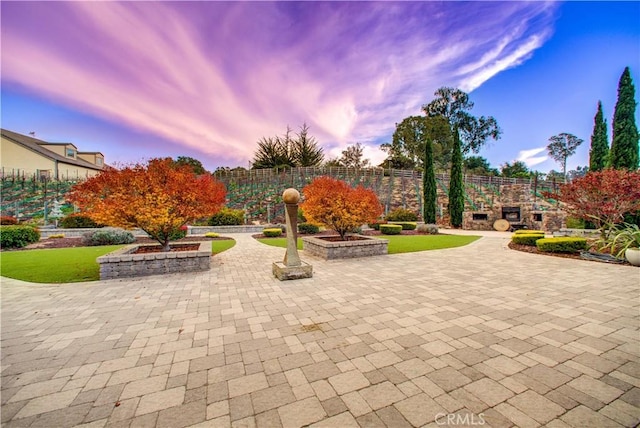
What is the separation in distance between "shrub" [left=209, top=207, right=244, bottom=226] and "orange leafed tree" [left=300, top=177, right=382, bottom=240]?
9.41 metres

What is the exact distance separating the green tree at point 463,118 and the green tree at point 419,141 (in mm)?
4035

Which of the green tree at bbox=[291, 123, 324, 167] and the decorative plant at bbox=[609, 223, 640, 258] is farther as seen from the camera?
the green tree at bbox=[291, 123, 324, 167]

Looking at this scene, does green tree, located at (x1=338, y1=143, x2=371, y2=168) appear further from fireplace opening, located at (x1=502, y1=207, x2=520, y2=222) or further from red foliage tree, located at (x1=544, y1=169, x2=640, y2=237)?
red foliage tree, located at (x1=544, y1=169, x2=640, y2=237)

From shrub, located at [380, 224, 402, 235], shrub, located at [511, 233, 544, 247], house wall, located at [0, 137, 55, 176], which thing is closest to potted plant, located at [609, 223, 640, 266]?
shrub, located at [511, 233, 544, 247]

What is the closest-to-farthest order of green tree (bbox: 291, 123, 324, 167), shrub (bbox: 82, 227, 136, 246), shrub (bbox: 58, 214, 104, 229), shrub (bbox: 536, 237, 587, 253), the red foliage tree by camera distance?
the red foliage tree < shrub (bbox: 536, 237, 587, 253) < shrub (bbox: 82, 227, 136, 246) < shrub (bbox: 58, 214, 104, 229) < green tree (bbox: 291, 123, 324, 167)

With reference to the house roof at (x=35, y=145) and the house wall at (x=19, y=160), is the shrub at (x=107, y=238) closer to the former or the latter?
the house wall at (x=19, y=160)

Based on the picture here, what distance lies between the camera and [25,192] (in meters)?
19.4

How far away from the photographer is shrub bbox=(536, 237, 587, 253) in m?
8.29

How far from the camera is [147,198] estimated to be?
21.5 feet

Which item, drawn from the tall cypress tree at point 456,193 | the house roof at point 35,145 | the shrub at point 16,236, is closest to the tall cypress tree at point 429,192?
the tall cypress tree at point 456,193

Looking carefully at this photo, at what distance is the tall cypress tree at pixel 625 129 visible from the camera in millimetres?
12227

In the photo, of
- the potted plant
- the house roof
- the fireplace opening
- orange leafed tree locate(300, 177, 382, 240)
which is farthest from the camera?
the house roof

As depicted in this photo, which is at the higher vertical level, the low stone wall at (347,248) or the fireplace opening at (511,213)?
the fireplace opening at (511,213)

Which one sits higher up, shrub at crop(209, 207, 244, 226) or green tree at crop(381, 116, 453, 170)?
green tree at crop(381, 116, 453, 170)
